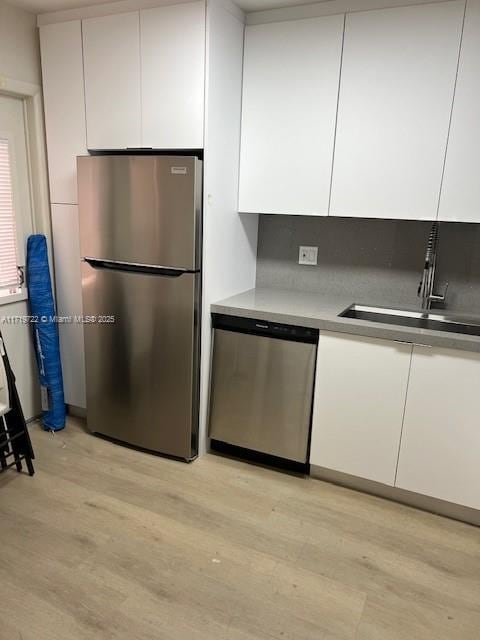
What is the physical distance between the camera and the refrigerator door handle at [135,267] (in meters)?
2.37

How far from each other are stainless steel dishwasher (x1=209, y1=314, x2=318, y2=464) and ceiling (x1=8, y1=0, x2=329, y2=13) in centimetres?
157

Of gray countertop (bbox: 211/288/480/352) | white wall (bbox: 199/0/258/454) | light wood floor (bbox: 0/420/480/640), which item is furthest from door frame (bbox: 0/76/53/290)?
light wood floor (bbox: 0/420/480/640)

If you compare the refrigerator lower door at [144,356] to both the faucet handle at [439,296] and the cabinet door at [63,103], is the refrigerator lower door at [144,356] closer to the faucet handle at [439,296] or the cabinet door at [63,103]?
the cabinet door at [63,103]

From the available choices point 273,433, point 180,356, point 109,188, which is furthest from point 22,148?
point 273,433

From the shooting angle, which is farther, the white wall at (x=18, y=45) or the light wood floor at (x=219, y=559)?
the white wall at (x=18, y=45)


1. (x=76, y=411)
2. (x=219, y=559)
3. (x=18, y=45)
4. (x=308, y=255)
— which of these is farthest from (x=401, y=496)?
(x=18, y=45)

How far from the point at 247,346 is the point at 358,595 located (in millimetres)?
1218

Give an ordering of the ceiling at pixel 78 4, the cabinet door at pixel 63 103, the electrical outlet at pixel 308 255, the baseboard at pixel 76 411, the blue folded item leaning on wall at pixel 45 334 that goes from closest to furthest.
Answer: the ceiling at pixel 78 4 < the cabinet door at pixel 63 103 < the blue folded item leaning on wall at pixel 45 334 < the electrical outlet at pixel 308 255 < the baseboard at pixel 76 411

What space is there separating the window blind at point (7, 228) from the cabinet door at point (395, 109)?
1817mm

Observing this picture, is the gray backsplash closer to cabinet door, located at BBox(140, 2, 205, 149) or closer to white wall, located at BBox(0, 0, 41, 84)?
cabinet door, located at BBox(140, 2, 205, 149)

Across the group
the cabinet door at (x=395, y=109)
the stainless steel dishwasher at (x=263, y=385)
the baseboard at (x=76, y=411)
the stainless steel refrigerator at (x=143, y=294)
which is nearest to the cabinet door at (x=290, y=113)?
the cabinet door at (x=395, y=109)

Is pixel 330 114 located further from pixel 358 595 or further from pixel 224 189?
pixel 358 595

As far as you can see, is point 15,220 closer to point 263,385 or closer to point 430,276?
point 263,385

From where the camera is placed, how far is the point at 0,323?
2658 millimetres
